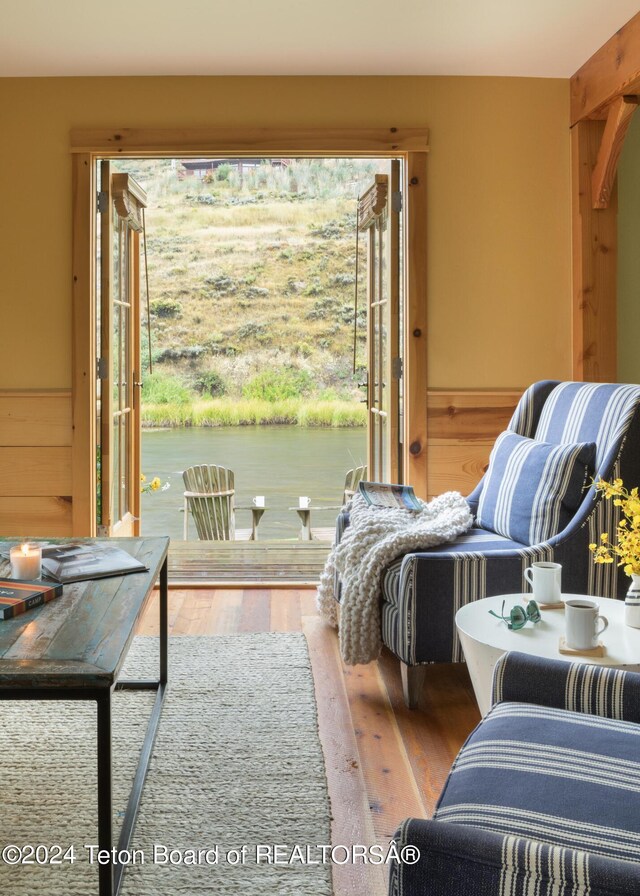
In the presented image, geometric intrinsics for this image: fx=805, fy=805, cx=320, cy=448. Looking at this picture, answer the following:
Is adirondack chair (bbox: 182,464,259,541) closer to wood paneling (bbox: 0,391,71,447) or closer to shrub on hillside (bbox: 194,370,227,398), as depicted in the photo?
wood paneling (bbox: 0,391,71,447)

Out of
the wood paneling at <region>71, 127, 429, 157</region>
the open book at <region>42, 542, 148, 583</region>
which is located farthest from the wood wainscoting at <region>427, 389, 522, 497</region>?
the open book at <region>42, 542, 148, 583</region>

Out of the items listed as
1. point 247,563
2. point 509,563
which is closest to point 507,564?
point 509,563

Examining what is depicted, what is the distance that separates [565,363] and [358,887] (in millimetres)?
2805

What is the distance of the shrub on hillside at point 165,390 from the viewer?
11.8 metres

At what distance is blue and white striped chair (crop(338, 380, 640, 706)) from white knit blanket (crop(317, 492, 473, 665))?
0.15ft

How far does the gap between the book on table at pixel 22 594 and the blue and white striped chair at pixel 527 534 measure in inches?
41.7

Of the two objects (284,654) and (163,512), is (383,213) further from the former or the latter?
(163,512)

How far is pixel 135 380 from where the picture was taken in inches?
183

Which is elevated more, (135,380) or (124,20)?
(124,20)

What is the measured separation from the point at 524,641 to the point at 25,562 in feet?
3.91

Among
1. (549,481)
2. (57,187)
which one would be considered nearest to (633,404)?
(549,481)

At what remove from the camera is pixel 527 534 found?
8.80 feet

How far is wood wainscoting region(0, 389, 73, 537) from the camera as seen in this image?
379cm

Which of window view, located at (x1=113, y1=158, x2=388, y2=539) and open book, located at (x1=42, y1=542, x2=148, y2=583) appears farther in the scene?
window view, located at (x1=113, y1=158, x2=388, y2=539)
